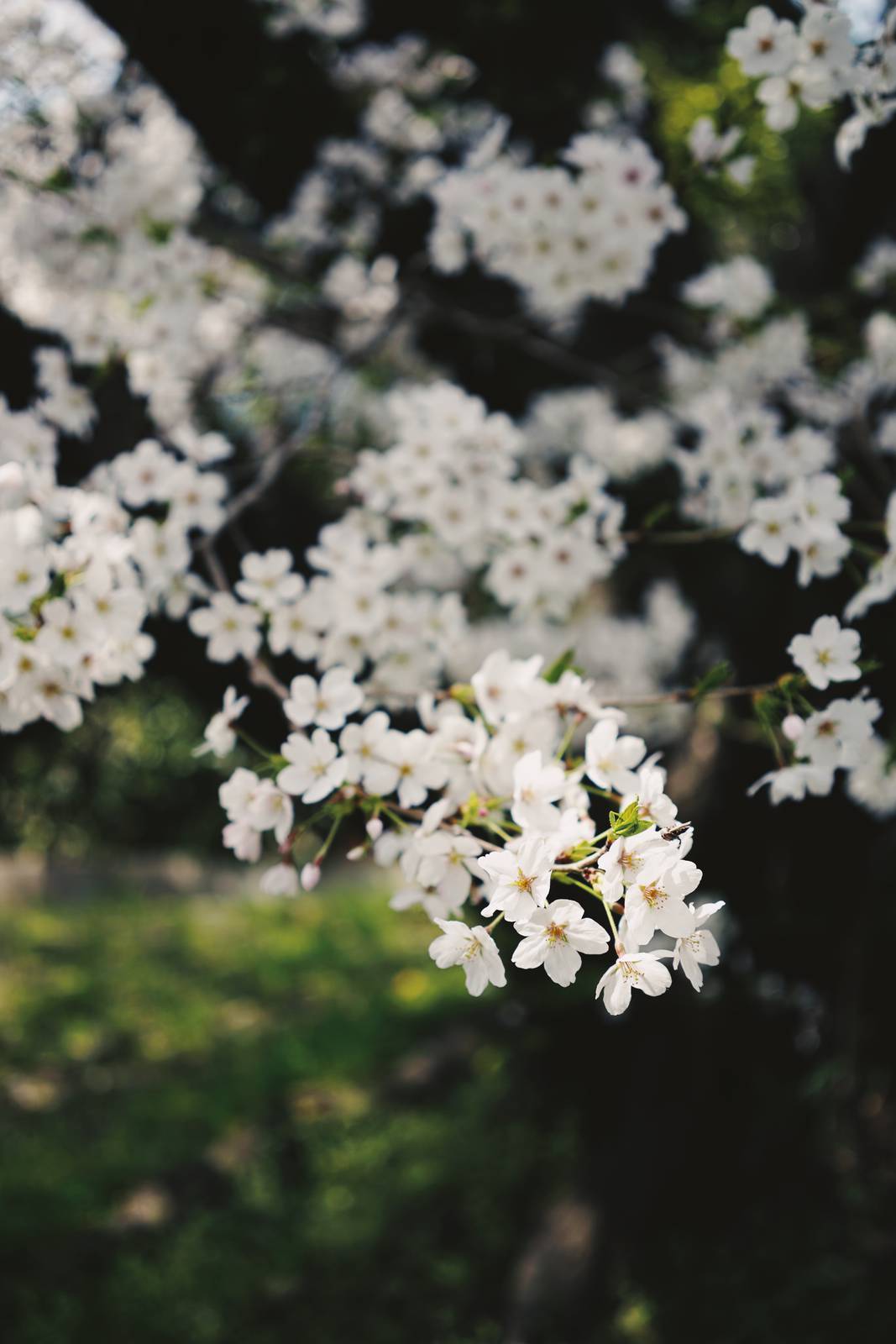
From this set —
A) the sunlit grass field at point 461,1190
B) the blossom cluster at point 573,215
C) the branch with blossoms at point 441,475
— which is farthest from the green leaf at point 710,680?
the sunlit grass field at point 461,1190

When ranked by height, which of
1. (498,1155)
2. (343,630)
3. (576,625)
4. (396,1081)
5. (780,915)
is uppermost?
(343,630)

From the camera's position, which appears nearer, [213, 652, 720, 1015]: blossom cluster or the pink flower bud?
[213, 652, 720, 1015]: blossom cluster

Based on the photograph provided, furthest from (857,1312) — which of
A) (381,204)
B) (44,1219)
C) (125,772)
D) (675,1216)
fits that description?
(125,772)

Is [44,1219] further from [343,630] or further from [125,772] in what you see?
[125,772]

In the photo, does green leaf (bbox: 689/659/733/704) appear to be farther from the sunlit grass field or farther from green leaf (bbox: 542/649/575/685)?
the sunlit grass field

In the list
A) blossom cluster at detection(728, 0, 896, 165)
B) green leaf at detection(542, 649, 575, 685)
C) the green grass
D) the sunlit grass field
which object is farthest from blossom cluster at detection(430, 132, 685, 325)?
the green grass

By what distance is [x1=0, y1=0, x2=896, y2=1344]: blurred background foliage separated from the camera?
8.87 ft

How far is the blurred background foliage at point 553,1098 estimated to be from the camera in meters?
2.70

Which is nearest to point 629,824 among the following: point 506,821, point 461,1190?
point 506,821

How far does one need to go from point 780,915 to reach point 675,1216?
1096 mm

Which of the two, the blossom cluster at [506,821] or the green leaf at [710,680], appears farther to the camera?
the green leaf at [710,680]

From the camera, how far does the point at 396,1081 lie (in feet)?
13.2

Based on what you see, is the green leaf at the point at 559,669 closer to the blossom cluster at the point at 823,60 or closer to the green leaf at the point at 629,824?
the green leaf at the point at 629,824

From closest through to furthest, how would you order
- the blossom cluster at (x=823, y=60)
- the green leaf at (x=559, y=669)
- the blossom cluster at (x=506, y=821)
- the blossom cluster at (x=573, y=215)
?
the blossom cluster at (x=506, y=821), the green leaf at (x=559, y=669), the blossom cluster at (x=823, y=60), the blossom cluster at (x=573, y=215)
